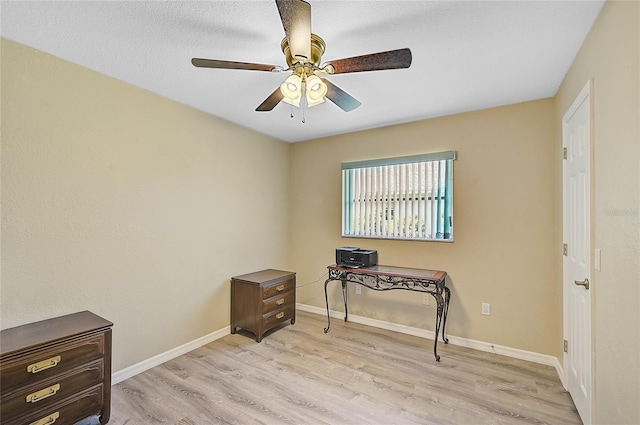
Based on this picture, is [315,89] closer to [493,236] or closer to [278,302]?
[493,236]

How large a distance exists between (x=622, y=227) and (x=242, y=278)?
304cm

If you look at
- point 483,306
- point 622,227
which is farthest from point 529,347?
point 622,227

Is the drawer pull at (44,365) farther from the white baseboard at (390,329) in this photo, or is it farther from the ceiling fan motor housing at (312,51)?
the ceiling fan motor housing at (312,51)

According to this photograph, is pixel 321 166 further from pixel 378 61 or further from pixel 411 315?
pixel 378 61

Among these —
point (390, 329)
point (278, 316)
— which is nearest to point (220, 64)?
point (278, 316)

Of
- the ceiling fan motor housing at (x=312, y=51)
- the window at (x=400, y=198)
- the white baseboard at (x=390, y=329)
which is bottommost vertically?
the white baseboard at (x=390, y=329)

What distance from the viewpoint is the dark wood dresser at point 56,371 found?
151cm

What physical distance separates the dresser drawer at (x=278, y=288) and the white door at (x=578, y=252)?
257 centimetres

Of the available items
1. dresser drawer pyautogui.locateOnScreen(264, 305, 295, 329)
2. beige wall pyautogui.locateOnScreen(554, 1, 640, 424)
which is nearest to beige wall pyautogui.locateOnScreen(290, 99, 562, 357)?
dresser drawer pyautogui.locateOnScreen(264, 305, 295, 329)

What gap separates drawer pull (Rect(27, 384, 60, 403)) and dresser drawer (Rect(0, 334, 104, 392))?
0.21 feet

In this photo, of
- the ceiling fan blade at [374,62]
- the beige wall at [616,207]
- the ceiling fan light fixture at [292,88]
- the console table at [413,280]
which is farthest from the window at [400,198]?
the ceiling fan light fixture at [292,88]

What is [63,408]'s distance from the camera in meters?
1.67

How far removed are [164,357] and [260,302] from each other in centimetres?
96

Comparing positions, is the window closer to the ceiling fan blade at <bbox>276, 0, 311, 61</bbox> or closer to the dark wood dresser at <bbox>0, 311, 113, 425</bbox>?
the ceiling fan blade at <bbox>276, 0, 311, 61</bbox>
